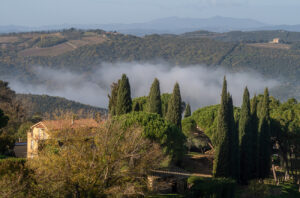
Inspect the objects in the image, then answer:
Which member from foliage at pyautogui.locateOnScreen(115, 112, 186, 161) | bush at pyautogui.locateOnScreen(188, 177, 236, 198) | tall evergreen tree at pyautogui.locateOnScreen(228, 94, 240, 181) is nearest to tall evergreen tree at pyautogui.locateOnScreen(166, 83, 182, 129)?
tall evergreen tree at pyautogui.locateOnScreen(228, 94, 240, 181)

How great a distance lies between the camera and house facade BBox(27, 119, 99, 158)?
74.7ft

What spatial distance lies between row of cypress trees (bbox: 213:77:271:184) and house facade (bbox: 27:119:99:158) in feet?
29.8

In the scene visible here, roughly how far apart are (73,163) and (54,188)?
4.16 feet

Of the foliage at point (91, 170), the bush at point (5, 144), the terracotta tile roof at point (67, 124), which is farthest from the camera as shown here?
the bush at point (5, 144)

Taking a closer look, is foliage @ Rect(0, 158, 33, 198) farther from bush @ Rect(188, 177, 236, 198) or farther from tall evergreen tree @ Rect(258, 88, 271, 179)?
tall evergreen tree @ Rect(258, 88, 271, 179)

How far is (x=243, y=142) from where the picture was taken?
107 ft

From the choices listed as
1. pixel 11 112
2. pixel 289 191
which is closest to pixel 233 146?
pixel 289 191

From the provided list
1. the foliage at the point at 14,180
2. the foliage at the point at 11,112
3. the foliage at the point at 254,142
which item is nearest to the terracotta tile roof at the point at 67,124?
the foliage at the point at 14,180

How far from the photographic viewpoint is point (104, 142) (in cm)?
1708

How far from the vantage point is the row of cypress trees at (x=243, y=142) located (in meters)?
28.7

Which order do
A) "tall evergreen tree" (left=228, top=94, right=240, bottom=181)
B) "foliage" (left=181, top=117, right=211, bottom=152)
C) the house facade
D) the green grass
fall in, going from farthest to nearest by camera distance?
1. "foliage" (left=181, top=117, right=211, bottom=152)
2. the green grass
3. "tall evergreen tree" (left=228, top=94, right=240, bottom=181)
4. the house facade

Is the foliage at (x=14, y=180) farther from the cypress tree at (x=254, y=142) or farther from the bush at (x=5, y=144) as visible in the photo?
the cypress tree at (x=254, y=142)

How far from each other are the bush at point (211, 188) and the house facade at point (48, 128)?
699 centimetres

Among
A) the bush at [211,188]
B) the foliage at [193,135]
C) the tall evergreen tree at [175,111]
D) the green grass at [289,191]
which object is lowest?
the green grass at [289,191]
